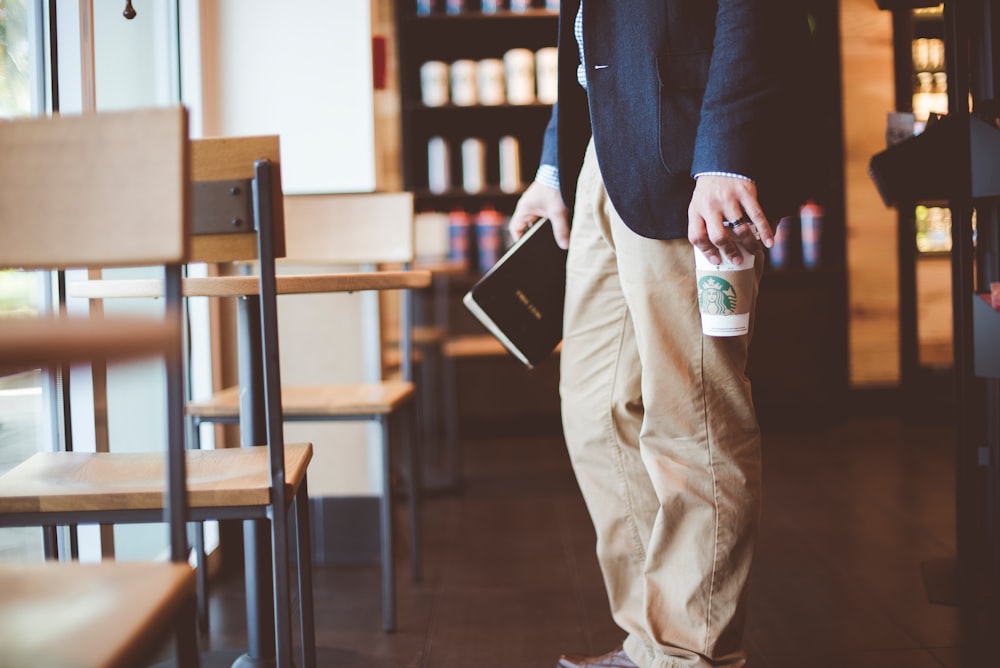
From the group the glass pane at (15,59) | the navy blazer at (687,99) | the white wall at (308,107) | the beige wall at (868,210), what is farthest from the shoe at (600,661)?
the beige wall at (868,210)

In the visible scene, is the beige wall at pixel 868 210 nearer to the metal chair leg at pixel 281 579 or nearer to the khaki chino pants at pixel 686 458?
the khaki chino pants at pixel 686 458

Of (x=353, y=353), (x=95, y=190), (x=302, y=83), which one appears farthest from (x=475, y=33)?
(x=95, y=190)

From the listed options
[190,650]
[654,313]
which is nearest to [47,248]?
[190,650]

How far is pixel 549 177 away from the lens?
5.08ft

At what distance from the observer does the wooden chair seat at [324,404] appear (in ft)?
5.93

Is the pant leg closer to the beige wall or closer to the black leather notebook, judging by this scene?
the black leather notebook

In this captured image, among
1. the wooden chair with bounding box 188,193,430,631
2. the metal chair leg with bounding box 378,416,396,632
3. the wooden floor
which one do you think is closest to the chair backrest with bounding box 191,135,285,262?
the wooden chair with bounding box 188,193,430,631

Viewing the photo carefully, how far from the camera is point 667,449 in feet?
4.19

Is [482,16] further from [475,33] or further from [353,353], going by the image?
[353,353]

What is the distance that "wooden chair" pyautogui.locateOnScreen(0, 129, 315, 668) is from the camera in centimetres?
105

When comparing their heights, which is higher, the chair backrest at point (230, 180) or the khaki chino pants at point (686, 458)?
the chair backrest at point (230, 180)

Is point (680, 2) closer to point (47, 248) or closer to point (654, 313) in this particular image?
point (654, 313)

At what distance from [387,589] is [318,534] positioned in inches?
25.8

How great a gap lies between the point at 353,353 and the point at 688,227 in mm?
1447
